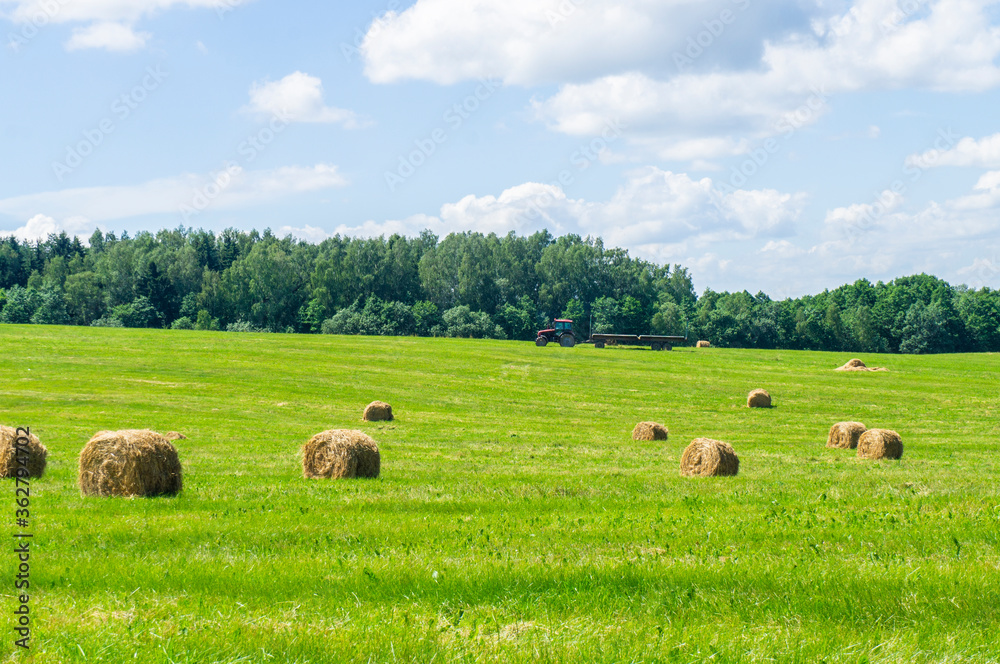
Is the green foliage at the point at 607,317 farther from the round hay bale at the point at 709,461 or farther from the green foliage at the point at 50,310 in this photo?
the round hay bale at the point at 709,461

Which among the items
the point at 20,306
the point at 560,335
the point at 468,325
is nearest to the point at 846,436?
the point at 560,335

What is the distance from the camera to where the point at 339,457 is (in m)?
16.8

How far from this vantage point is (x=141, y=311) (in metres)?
120

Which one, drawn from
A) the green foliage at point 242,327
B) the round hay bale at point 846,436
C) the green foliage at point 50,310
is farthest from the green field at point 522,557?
the green foliage at point 50,310

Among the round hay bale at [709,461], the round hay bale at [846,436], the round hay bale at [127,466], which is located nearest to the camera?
the round hay bale at [127,466]

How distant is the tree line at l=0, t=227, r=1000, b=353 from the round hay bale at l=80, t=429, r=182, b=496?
9932 centimetres

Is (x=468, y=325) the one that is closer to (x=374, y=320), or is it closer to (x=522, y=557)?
(x=374, y=320)

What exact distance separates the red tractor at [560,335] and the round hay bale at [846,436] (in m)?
50.8

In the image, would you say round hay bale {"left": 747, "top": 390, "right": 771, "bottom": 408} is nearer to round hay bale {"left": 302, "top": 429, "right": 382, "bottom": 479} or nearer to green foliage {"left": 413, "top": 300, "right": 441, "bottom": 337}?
round hay bale {"left": 302, "top": 429, "right": 382, "bottom": 479}

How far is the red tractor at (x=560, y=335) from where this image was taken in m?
77.8

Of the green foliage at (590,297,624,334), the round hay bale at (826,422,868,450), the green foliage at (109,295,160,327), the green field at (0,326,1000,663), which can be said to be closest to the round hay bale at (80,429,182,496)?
the green field at (0,326,1000,663)

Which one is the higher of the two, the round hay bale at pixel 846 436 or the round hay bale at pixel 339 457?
the round hay bale at pixel 339 457

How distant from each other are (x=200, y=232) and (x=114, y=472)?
518 feet

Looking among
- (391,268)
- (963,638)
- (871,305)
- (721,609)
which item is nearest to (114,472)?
(721,609)
